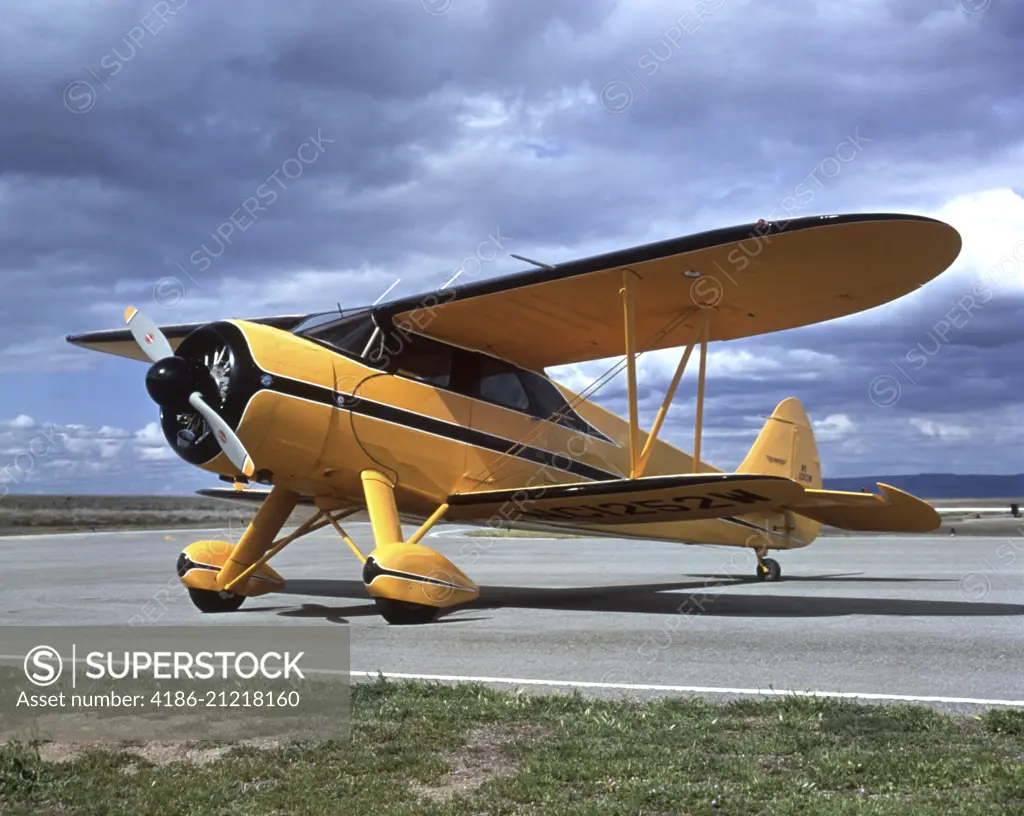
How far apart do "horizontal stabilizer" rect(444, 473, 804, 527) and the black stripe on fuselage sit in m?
0.66

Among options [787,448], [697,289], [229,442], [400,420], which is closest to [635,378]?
[697,289]

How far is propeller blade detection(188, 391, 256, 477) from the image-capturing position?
28.1 ft

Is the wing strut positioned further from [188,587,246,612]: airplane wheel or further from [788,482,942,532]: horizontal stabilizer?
[188,587,246,612]: airplane wheel

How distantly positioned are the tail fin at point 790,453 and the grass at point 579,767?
10534mm

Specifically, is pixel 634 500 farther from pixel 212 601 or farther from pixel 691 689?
pixel 212 601

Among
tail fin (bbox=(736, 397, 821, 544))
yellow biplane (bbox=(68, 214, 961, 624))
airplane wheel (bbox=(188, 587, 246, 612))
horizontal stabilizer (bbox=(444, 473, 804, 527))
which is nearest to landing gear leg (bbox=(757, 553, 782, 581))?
tail fin (bbox=(736, 397, 821, 544))

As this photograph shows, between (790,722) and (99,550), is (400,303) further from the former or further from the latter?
(99,550)

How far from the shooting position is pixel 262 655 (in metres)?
6.16

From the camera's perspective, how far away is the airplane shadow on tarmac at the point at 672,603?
31.2 ft

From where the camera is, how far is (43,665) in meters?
6.02

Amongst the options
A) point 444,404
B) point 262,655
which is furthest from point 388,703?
point 444,404

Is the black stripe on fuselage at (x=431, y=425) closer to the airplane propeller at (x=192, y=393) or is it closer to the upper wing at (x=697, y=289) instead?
the airplane propeller at (x=192, y=393)

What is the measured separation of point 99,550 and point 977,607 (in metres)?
22.5

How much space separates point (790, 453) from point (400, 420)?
797cm
